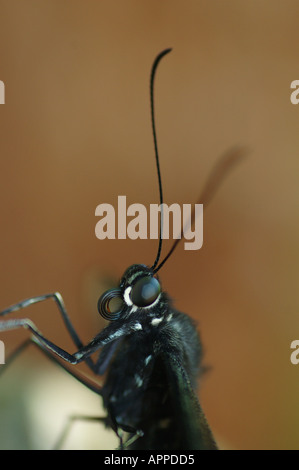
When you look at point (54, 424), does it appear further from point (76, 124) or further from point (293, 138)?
point (293, 138)

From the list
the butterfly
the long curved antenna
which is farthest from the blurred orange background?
the butterfly

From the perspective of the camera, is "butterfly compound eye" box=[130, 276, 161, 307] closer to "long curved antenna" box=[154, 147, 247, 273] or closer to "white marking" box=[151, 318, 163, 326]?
"white marking" box=[151, 318, 163, 326]

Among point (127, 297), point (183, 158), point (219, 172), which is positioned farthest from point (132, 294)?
point (219, 172)

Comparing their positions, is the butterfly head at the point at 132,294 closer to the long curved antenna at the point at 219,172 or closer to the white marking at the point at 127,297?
the white marking at the point at 127,297

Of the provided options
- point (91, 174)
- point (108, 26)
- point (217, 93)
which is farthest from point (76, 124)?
point (217, 93)

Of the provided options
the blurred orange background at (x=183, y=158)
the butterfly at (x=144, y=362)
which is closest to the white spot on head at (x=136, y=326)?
the butterfly at (x=144, y=362)

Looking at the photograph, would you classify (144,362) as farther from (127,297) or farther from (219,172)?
(219,172)
